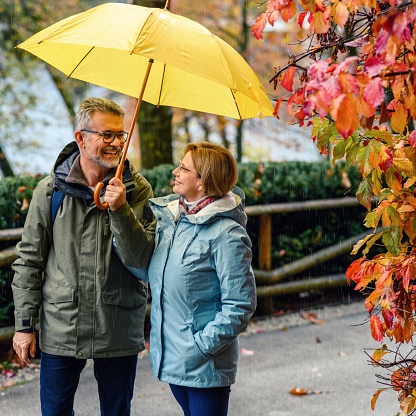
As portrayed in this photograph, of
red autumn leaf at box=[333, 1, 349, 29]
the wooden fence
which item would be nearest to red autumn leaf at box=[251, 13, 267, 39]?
red autumn leaf at box=[333, 1, 349, 29]

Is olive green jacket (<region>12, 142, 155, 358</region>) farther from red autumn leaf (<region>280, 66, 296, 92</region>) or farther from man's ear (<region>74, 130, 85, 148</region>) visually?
red autumn leaf (<region>280, 66, 296, 92</region>)

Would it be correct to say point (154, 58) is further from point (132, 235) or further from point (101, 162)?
point (132, 235)

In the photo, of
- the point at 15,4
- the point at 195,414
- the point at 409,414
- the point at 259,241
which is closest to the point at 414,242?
the point at 409,414

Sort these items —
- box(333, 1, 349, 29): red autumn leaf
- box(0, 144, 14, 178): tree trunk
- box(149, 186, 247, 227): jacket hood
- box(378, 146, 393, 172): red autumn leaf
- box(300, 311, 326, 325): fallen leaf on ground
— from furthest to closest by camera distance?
1. box(0, 144, 14, 178): tree trunk
2. box(300, 311, 326, 325): fallen leaf on ground
3. box(149, 186, 247, 227): jacket hood
4. box(378, 146, 393, 172): red autumn leaf
5. box(333, 1, 349, 29): red autumn leaf

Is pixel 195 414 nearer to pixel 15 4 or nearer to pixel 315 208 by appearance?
pixel 315 208

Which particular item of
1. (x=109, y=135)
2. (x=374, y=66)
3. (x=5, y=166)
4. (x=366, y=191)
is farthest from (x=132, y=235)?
(x=5, y=166)

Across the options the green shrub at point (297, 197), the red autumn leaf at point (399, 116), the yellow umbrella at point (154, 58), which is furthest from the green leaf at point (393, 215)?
the green shrub at point (297, 197)

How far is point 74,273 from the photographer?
A: 3326 mm

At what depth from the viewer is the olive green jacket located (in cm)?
330

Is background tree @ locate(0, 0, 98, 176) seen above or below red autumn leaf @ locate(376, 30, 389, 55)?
above

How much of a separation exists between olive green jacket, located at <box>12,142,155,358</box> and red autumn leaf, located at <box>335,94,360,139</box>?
161 centimetres

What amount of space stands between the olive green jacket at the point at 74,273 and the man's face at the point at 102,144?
0.32 ft

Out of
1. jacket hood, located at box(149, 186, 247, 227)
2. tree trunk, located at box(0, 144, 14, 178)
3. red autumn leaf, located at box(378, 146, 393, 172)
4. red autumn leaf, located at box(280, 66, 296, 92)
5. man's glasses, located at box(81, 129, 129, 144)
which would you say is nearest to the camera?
red autumn leaf, located at box(280, 66, 296, 92)

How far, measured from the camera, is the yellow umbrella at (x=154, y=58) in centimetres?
300
